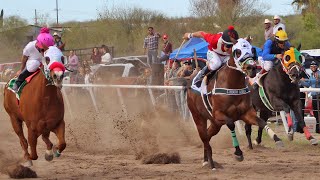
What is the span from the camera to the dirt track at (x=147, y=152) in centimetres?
1067

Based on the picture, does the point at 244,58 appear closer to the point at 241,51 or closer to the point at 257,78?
the point at 241,51

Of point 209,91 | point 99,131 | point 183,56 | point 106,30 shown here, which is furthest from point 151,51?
point 106,30

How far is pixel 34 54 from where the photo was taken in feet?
38.4

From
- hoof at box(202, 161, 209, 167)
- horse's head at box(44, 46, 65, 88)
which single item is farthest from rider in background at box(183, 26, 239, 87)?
horse's head at box(44, 46, 65, 88)

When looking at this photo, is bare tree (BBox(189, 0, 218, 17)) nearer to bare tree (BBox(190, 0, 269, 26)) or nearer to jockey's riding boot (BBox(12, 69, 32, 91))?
bare tree (BBox(190, 0, 269, 26))

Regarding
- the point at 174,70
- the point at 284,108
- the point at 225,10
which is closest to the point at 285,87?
the point at 284,108

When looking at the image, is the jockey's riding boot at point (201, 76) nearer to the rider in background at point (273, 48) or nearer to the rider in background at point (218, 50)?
the rider in background at point (218, 50)

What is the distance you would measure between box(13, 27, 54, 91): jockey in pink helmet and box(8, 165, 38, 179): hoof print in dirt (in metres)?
1.38

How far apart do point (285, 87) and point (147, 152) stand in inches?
108

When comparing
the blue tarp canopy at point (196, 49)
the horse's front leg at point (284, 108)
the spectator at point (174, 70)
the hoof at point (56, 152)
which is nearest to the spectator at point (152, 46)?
the blue tarp canopy at point (196, 49)

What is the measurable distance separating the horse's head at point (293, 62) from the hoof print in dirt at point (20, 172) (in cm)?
465

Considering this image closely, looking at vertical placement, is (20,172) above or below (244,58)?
below

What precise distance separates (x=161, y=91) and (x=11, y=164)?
20.4 feet

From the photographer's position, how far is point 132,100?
1806 centimetres
